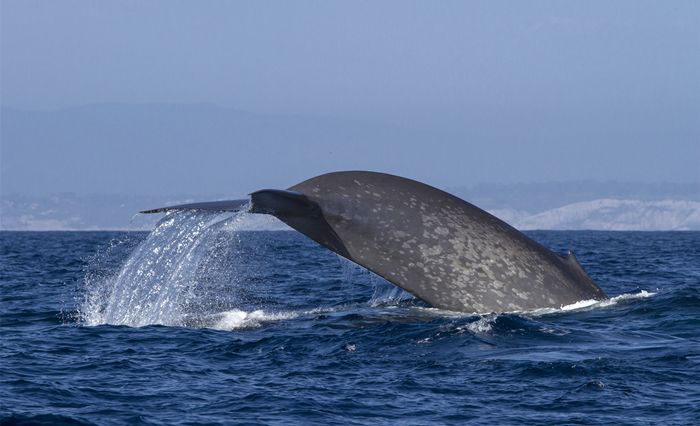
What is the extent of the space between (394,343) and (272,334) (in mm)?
1671

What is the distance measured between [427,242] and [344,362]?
1.55 m

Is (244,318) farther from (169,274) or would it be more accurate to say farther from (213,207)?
(213,207)

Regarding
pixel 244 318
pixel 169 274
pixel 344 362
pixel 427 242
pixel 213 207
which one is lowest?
pixel 344 362

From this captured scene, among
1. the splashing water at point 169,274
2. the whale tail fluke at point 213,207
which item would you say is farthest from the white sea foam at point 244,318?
the whale tail fluke at point 213,207

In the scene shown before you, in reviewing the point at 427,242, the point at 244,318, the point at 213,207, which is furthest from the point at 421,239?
the point at 244,318

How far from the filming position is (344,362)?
11.2 m

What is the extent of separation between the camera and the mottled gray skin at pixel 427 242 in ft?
38.1

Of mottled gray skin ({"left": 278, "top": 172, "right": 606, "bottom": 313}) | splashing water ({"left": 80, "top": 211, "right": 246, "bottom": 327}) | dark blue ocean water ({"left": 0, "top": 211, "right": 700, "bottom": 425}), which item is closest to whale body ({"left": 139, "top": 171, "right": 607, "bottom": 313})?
mottled gray skin ({"left": 278, "top": 172, "right": 606, "bottom": 313})

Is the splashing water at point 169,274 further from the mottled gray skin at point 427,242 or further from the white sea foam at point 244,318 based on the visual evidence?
the mottled gray skin at point 427,242

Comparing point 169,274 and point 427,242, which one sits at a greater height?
point 427,242

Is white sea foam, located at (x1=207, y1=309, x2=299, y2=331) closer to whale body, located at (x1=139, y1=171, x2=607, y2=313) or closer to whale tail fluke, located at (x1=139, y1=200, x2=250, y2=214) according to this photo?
whale body, located at (x1=139, y1=171, x2=607, y2=313)

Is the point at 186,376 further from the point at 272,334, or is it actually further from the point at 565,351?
the point at 565,351

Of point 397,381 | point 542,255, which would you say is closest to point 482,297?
point 542,255

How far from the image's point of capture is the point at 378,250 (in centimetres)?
1165
